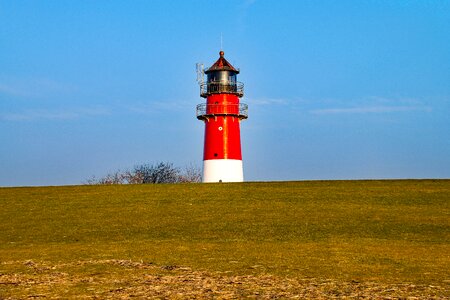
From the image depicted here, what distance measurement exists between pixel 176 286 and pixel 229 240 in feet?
23.8

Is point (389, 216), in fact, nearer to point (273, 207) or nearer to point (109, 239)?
point (273, 207)

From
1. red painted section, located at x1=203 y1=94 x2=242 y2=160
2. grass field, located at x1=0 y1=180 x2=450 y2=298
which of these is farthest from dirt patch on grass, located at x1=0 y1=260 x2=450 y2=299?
red painted section, located at x1=203 y1=94 x2=242 y2=160

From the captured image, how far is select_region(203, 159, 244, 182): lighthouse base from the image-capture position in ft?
148

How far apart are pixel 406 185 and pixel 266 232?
43.6ft

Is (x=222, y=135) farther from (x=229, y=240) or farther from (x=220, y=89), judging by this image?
(x=229, y=240)

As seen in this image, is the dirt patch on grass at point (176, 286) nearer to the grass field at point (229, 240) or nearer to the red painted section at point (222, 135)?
the grass field at point (229, 240)

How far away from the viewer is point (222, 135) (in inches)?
1785

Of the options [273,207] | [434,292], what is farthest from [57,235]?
[434,292]

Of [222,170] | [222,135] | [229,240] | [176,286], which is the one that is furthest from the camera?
[222,135]

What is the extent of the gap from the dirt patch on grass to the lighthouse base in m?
32.3

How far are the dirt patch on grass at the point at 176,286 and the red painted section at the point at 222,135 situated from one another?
32708 mm

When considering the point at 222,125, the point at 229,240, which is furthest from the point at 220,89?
the point at 229,240

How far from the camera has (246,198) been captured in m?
27.1

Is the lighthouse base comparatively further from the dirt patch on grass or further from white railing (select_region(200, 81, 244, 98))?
the dirt patch on grass
